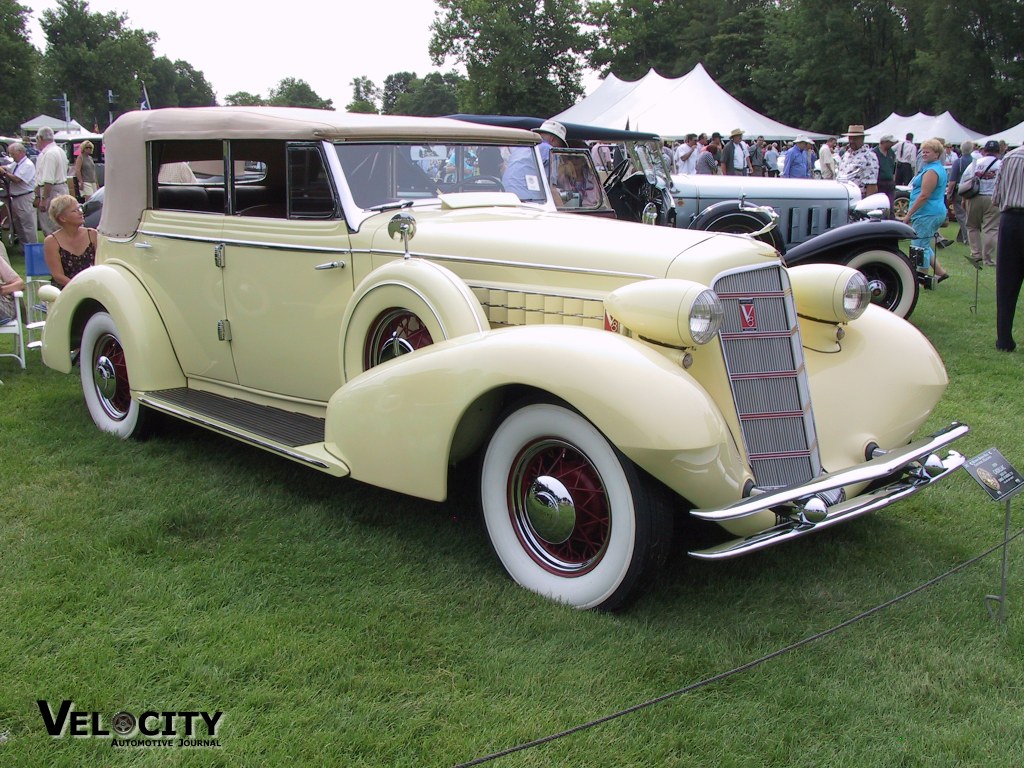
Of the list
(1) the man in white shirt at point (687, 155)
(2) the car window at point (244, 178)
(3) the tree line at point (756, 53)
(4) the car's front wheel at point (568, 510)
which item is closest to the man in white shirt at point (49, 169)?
(2) the car window at point (244, 178)

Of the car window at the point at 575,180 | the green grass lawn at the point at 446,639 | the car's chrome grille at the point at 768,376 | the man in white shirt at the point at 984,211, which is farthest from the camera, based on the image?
the man in white shirt at the point at 984,211

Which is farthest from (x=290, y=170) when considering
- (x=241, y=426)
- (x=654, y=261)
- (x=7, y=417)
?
(x=7, y=417)

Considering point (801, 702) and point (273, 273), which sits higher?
point (273, 273)

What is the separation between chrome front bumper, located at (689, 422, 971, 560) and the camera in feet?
8.91

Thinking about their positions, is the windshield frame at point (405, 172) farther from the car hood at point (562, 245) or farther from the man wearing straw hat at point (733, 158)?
the man wearing straw hat at point (733, 158)

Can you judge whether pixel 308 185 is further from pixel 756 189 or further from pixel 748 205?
pixel 756 189

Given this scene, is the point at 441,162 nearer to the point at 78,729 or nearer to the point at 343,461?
the point at 343,461

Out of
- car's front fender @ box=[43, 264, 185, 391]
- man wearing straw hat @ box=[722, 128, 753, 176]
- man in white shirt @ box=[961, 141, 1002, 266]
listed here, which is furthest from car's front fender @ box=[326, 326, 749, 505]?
man wearing straw hat @ box=[722, 128, 753, 176]

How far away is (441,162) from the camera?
4547 millimetres

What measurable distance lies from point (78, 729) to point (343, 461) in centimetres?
137

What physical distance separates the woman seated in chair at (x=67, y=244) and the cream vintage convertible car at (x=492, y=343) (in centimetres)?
157

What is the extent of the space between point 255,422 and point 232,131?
1.51 meters

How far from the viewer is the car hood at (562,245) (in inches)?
131

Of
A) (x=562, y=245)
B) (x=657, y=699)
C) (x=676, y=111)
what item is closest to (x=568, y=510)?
(x=657, y=699)
